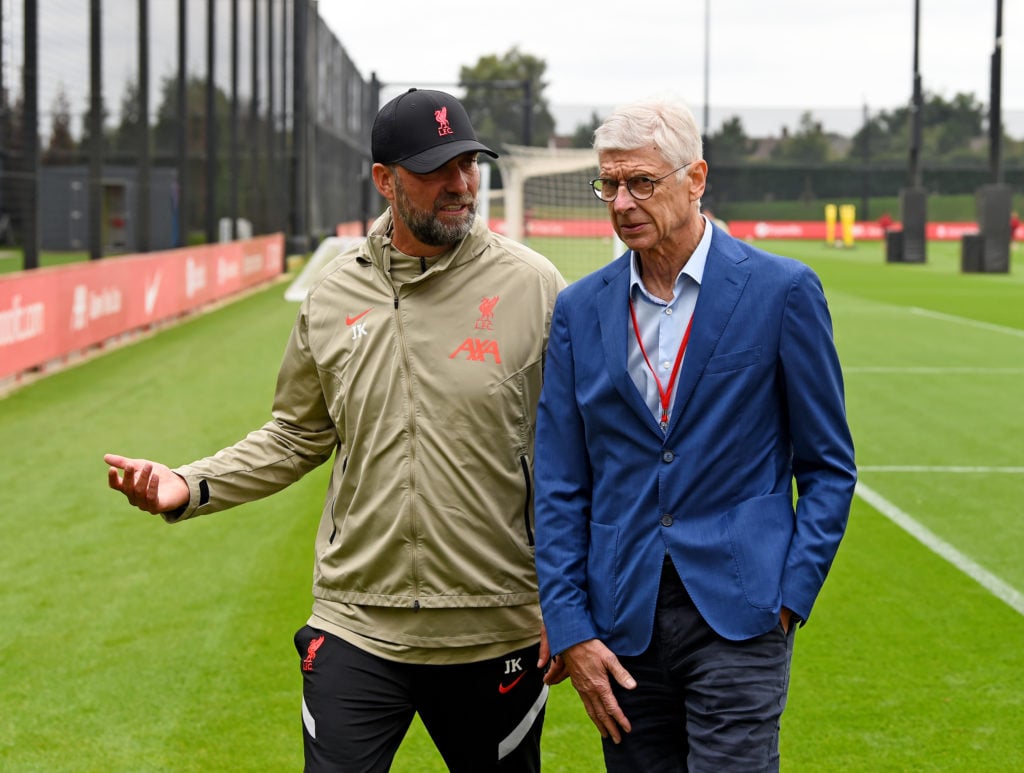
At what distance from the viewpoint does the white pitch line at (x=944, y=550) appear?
7.60 m

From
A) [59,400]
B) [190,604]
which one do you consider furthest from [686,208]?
[59,400]

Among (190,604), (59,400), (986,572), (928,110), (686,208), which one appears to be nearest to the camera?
(686,208)

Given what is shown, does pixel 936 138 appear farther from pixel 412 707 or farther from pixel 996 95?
pixel 412 707

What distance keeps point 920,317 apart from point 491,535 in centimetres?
2140

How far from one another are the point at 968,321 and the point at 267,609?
1803cm

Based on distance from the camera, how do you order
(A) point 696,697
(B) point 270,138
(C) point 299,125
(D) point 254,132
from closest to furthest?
(A) point 696,697
(D) point 254,132
(B) point 270,138
(C) point 299,125

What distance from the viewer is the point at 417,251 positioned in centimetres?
371

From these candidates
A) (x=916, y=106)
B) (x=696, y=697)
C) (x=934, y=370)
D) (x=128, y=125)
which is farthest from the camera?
(x=916, y=106)

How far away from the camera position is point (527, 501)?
3645mm

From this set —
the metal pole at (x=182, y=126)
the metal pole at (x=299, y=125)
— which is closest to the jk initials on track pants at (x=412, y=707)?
the metal pole at (x=182, y=126)

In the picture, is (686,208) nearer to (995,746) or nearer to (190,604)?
(995,746)

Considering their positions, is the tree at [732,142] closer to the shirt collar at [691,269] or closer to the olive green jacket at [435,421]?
Answer: the olive green jacket at [435,421]

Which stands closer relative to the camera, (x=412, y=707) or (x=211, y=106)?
(x=412, y=707)

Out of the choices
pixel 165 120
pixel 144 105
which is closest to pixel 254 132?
pixel 165 120
